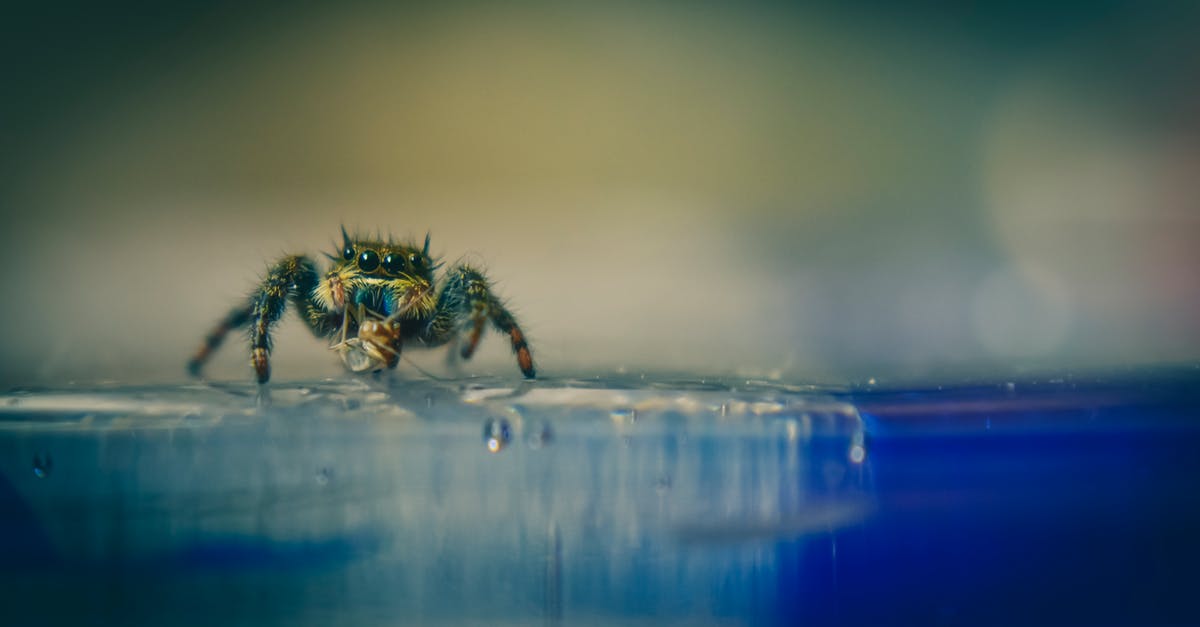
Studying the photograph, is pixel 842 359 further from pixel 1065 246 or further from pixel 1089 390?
pixel 1065 246

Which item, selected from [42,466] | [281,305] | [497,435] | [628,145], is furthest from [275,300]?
[628,145]

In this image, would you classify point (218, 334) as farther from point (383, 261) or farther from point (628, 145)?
point (628, 145)

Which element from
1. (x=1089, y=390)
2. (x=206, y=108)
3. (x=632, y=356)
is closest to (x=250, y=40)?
(x=206, y=108)

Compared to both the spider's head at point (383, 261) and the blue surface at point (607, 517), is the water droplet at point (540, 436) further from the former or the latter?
the spider's head at point (383, 261)

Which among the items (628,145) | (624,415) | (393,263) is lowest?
(624,415)

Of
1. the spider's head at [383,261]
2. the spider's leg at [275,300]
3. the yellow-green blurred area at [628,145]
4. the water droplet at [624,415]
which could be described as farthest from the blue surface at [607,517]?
the yellow-green blurred area at [628,145]

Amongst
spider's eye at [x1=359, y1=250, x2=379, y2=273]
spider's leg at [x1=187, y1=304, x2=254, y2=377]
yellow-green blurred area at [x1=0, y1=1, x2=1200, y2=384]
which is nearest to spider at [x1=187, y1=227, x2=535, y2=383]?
spider's eye at [x1=359, y1=250, x2=379, y2=273]

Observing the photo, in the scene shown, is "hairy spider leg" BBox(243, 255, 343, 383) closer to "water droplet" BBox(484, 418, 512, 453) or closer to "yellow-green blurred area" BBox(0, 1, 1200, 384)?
"water droplet" BBox(484, 418, 512, 453)
